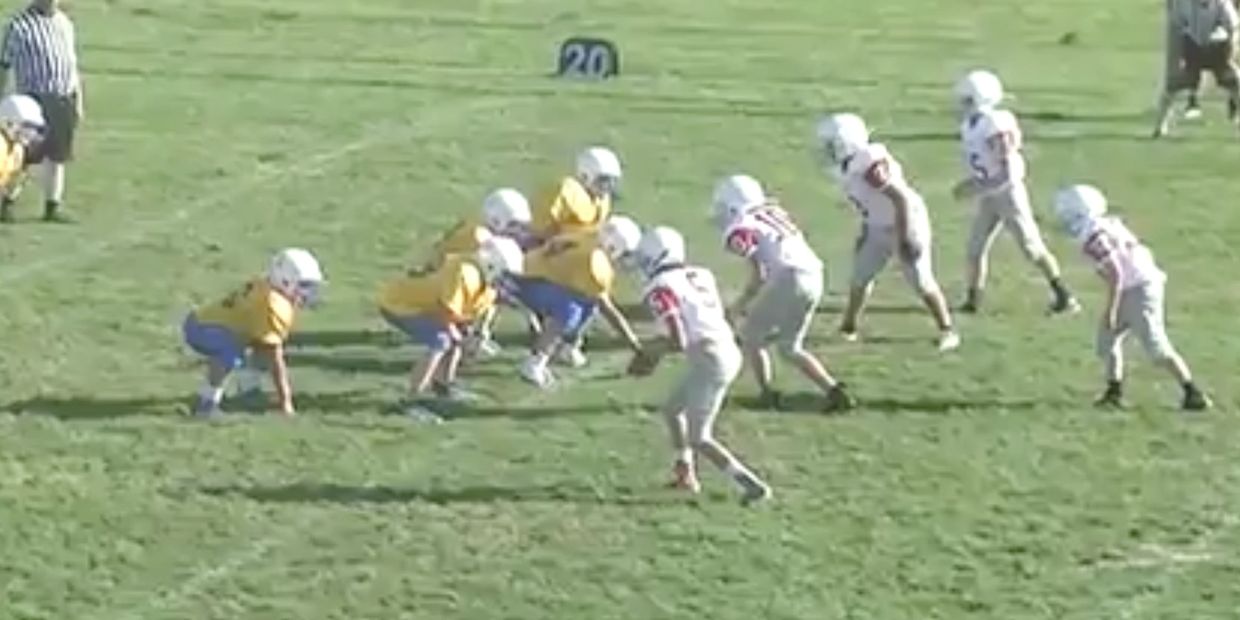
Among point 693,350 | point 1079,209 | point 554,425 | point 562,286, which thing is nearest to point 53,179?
point 562,286

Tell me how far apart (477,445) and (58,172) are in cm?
737

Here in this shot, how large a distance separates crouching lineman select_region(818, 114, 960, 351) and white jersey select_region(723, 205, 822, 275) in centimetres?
146

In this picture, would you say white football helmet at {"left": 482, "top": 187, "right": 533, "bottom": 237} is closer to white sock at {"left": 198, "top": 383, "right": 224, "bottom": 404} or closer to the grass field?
the grass field

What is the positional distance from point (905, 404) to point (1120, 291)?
1.22m

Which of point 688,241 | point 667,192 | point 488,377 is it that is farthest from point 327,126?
point 488,377

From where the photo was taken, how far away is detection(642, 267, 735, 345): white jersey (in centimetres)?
1244

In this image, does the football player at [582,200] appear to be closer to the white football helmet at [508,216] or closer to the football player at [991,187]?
the white football helmet at [508,216]

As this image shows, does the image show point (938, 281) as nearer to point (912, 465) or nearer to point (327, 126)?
point (912, 465)

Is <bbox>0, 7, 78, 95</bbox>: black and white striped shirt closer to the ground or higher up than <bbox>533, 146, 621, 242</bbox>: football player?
closer to the ground

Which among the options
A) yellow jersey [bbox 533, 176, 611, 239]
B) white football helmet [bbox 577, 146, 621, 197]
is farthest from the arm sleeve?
white football helmet [bbox 577, 146, 621, 197]

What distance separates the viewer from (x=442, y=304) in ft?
46.3

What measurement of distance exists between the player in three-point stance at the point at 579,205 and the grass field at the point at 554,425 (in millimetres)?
214

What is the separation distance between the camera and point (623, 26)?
33.9m

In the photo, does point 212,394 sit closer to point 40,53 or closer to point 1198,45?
point 40,53
